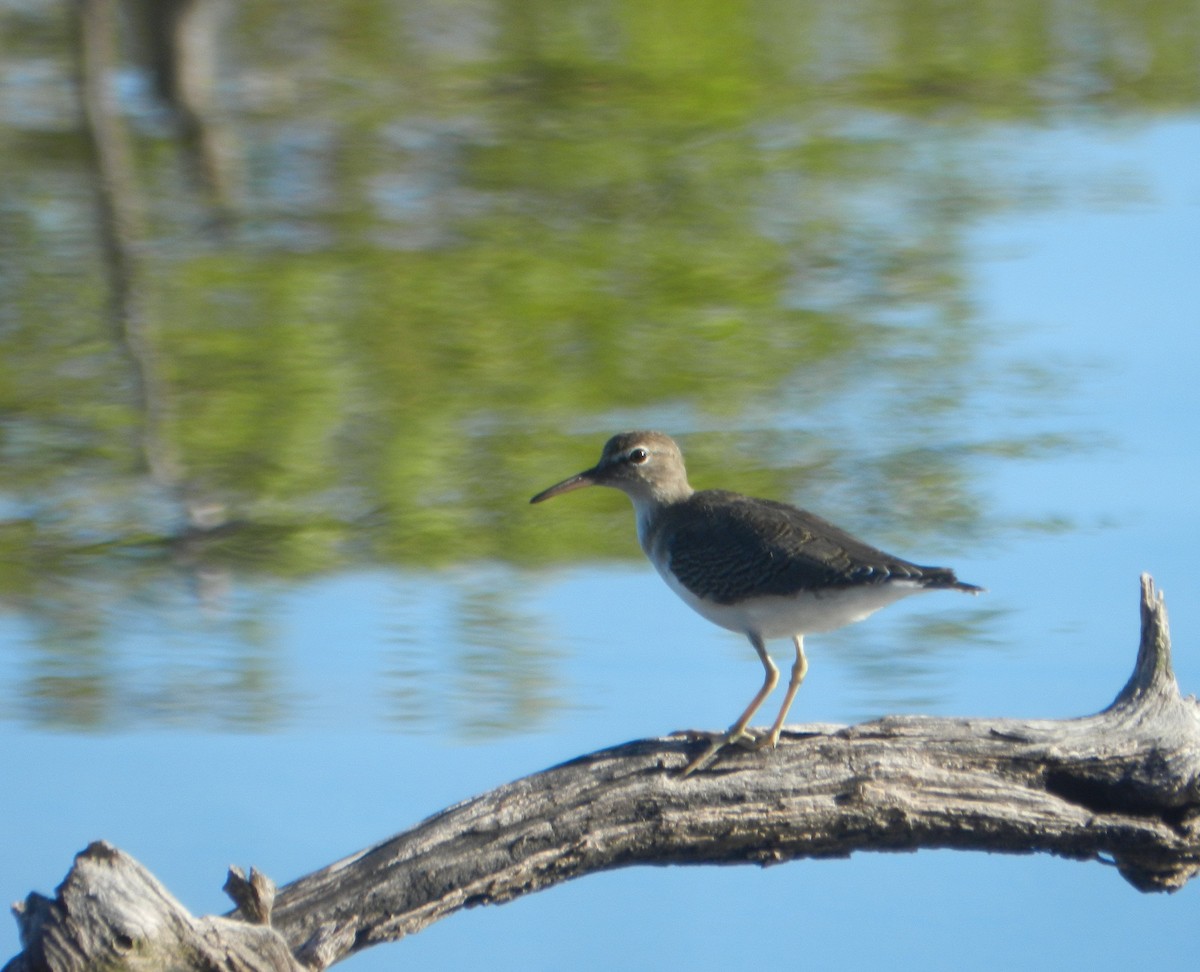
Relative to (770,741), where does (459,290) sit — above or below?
above

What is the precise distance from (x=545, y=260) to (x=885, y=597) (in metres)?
4.29

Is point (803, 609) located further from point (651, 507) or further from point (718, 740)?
point (651, 507)

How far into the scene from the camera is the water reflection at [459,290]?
21.0 feet

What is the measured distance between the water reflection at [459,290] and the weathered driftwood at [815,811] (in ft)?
8.32

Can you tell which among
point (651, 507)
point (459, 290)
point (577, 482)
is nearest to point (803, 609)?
point (651, 507)

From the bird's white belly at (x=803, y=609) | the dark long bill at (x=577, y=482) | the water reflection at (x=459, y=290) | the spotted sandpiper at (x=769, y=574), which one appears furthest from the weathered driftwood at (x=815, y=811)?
the water reflection at (x=459, y=290)

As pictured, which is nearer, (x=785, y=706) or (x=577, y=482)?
(x=785, y=706)

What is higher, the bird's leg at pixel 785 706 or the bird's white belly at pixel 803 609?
the bird's white belly at pixel 803 609

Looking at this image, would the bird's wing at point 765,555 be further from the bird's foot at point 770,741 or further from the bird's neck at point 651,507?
the bird's foot at point 770,741

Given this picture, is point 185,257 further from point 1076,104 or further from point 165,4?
point 1076,104

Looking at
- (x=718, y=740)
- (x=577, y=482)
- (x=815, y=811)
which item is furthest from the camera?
(x=577, y=482)

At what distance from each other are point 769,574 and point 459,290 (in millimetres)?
4040

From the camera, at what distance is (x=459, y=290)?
709 cm

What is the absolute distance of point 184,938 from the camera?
276 centimetres
